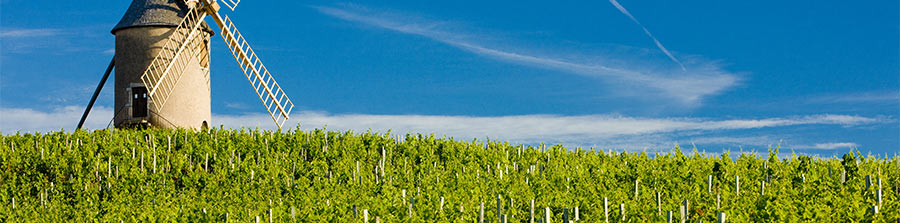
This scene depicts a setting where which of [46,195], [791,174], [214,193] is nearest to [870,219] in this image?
[791,174]

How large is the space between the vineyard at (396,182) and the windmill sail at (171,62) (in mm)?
2788

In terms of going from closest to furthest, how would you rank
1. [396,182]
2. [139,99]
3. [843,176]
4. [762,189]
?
[762,189]
[843,176]
[396,182]
[139,99]

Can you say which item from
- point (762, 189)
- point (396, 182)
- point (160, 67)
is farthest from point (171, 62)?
point (762, 189)

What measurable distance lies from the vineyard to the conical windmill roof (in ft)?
14.6

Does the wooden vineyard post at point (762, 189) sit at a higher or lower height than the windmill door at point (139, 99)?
lower

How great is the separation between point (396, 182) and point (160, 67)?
539 inches

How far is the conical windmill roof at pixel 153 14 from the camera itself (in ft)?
80.5

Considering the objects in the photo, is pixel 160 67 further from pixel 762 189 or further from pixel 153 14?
pixel 762 189

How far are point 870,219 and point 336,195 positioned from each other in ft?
24.8

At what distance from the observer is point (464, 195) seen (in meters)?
11.1

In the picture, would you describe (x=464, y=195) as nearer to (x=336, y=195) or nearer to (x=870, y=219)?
(x=336, y=195)

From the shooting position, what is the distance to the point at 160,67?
79.7ft

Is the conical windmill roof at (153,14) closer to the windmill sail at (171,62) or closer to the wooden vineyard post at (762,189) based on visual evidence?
the windmill sail at (171,62)

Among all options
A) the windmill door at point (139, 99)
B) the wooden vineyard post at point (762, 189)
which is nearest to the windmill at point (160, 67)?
the windmill door at point (139, 99)
